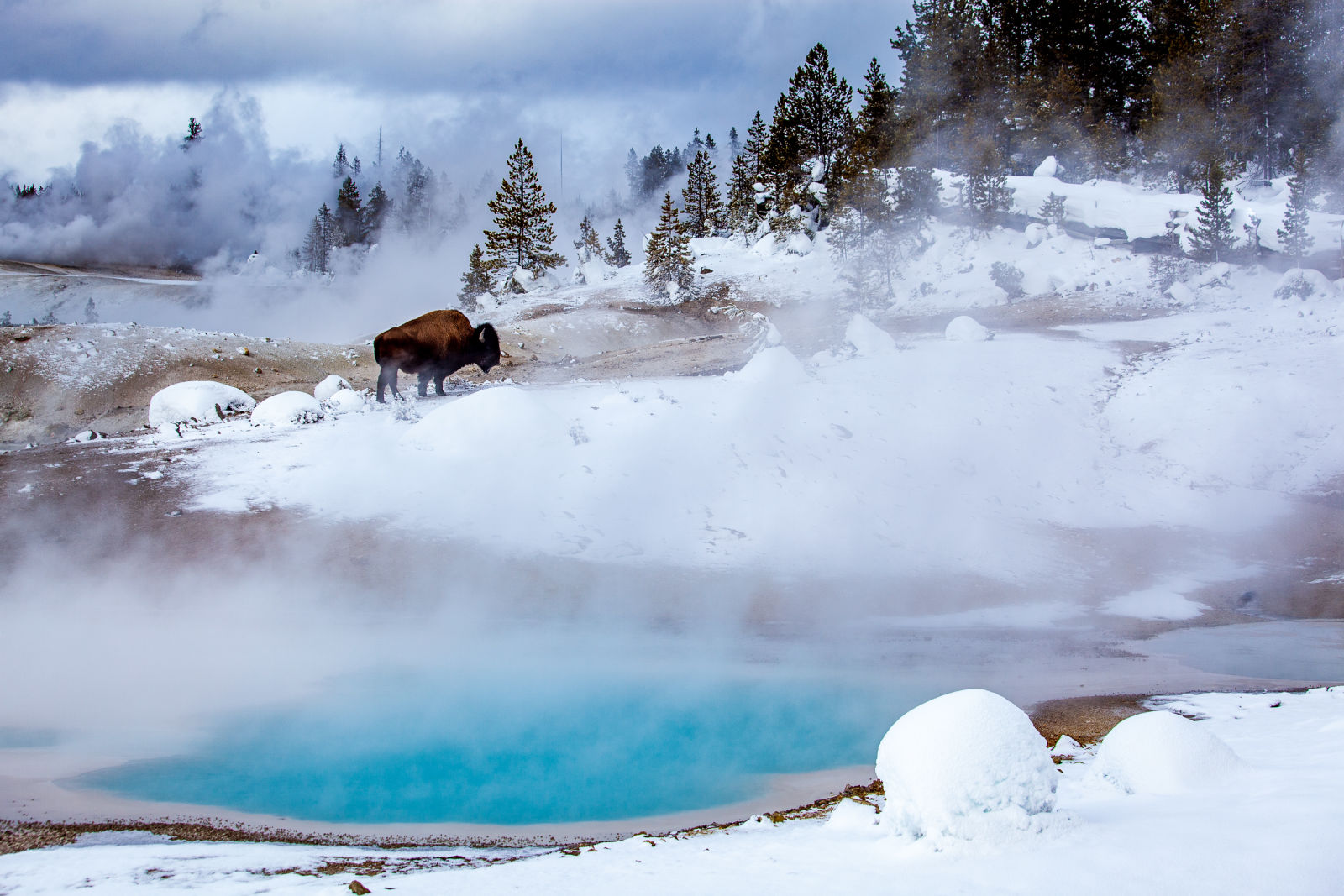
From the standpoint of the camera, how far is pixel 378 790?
6617 mm

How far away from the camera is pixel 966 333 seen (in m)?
22.4

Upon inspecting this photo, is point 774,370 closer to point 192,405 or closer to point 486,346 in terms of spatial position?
point 486,346

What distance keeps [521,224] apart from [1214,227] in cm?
3459

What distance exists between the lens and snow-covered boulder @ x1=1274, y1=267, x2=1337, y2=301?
2405 centimetres

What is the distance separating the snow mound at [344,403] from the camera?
56.8 feet

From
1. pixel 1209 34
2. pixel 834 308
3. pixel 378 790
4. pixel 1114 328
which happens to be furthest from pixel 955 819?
pixel 1209 34

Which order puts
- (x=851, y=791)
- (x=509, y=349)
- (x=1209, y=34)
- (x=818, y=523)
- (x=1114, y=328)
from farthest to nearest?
(x=1209, y=34) < (x=509, y=349) < (x=1114, y=328) < (x=818, y=523) < (x=851, y=791)

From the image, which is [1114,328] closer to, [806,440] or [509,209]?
[806,440]

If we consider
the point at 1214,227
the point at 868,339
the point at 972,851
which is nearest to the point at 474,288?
the point at 868,339

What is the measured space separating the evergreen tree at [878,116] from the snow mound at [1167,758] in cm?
3958

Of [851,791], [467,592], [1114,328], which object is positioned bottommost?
[851,791]

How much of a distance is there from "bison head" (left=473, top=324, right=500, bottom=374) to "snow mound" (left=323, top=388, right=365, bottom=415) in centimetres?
267

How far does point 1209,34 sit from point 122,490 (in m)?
43.9

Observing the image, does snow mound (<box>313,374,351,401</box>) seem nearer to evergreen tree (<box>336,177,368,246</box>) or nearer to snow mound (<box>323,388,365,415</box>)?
snow mound (<box>323,388,365,415</box>)
